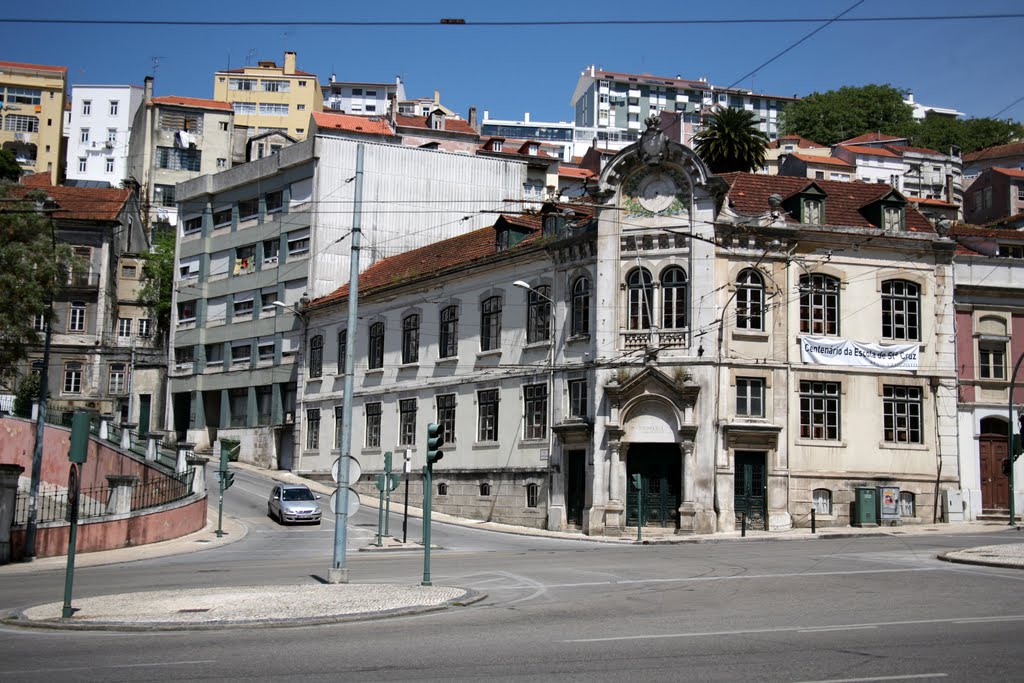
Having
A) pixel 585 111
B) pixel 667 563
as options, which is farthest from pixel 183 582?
pixel 585 111

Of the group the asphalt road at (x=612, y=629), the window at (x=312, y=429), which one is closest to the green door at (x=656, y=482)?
the asphalt road at (x=612, y=629)

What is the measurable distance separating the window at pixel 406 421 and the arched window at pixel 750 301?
16.2 meters

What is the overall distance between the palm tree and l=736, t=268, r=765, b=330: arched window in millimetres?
24439

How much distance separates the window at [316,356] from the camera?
2147 inches

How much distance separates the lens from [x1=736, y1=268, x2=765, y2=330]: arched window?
123 ft

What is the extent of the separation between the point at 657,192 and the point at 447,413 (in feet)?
45.5

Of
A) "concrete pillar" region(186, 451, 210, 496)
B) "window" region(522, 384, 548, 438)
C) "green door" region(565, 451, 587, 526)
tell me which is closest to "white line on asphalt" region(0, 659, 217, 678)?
"green door" region(565, 451, 587, 526)

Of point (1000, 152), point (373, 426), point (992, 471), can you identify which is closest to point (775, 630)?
point (992, 471)

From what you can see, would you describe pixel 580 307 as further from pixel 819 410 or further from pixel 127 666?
pixel 127 666

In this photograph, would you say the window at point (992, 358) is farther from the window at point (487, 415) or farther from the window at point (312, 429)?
the window at point (312, 429)

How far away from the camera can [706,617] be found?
15328mm

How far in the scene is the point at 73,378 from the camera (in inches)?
2630

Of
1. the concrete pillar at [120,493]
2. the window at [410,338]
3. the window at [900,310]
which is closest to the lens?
the concrete pillar at [120,493]

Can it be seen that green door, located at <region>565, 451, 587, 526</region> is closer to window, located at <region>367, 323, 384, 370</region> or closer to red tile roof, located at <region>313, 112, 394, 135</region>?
window, located at <region>367, 323, 384, 370</region>
